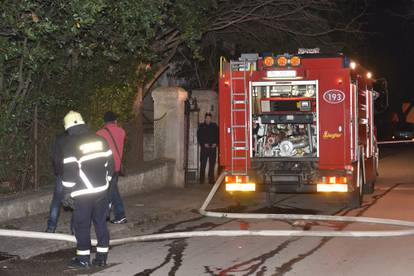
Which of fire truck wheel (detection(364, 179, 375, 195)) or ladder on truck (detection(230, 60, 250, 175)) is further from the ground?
ladder on truck (detection(230, 60, 250, 175))

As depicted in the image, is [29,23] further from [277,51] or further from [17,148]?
[277,51]

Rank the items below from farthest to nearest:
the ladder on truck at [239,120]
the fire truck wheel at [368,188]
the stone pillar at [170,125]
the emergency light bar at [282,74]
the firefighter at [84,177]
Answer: the stone pillar at [170,125] → the fire truck wheel at [368,188] → the ladder on truck at [239,120] → the emergency light bar at [282,74] → the firefighter at [84,177]

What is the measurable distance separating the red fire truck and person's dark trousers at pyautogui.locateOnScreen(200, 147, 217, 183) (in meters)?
3.64

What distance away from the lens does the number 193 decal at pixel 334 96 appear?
11.2 m

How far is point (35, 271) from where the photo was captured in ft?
24.2

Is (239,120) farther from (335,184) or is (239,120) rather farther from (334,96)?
(335,184)

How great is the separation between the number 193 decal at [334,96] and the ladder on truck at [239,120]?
1.43 meters

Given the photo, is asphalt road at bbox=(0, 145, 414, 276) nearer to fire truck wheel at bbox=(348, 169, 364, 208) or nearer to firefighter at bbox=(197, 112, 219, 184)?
fire truck wheel at bbox=(348, 169, 364, 208)

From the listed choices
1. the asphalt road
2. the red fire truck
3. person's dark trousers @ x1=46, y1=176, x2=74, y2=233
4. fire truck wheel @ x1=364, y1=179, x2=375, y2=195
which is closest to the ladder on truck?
the red fire truck

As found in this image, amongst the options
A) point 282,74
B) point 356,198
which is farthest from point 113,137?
point 356,198

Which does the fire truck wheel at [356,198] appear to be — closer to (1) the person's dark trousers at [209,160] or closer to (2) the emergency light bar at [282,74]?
(2) the emergency light bar at [282,74]

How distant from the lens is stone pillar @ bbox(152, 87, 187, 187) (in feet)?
51.0

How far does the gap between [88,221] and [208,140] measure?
8.68 meters

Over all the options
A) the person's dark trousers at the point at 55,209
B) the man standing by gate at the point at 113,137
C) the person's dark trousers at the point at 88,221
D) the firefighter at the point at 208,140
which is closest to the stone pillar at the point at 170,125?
the firefighter at the point at 208,140
